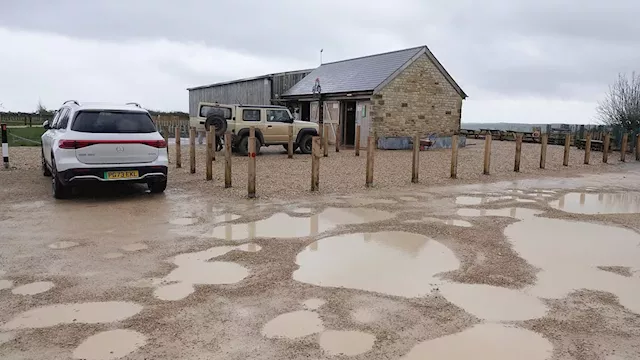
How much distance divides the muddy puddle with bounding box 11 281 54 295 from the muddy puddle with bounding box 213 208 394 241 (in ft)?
6.73

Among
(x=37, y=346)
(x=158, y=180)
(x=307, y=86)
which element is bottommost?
(x=37, y=346)

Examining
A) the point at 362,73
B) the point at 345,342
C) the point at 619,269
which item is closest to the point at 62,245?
the point at 345,342

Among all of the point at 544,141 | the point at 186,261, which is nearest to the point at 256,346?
the point at 186,261

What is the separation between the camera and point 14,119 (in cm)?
3409

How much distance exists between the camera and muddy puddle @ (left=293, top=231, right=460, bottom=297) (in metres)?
4.35

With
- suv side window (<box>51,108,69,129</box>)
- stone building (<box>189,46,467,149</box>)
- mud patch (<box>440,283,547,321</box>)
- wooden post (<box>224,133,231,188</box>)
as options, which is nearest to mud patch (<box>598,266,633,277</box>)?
mud patch (<box>440,283,547,321</box>)

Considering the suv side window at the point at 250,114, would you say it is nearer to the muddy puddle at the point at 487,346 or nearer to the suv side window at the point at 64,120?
the suv side window at the point at 64,120

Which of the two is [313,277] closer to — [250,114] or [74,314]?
[74,314]

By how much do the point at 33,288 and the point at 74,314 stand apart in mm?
789

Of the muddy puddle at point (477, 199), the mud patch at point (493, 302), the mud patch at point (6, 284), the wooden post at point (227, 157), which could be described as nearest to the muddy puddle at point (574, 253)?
the mud patch at point (493, 302)

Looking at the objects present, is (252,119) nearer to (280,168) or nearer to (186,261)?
(280,168)

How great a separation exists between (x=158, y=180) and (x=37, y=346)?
17.5 feet

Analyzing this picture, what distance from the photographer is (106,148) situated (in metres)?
7.57

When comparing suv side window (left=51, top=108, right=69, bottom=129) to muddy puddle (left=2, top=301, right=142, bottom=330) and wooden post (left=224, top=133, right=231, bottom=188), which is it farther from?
muddy puddle (left=2, top=301, right=142, bottom=330)
